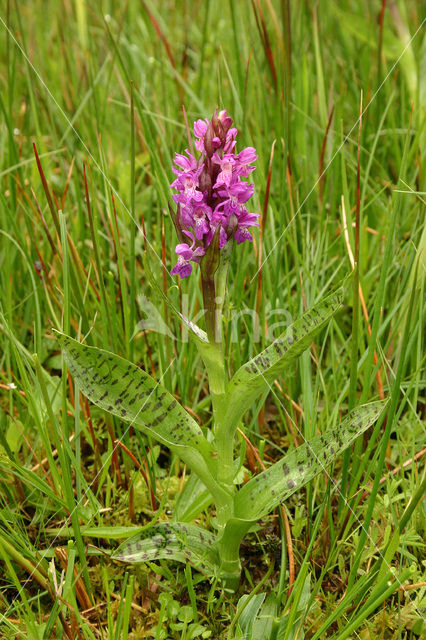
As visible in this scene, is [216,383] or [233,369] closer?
[216,383]

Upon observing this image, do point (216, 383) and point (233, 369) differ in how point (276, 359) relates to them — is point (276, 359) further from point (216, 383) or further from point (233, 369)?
point (233, 369)

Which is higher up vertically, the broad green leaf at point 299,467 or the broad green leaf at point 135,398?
the broad green leaf at point 135,398

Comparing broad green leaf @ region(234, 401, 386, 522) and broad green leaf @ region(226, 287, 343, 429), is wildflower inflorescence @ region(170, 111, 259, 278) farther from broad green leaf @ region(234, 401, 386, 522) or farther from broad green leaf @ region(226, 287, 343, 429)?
broad green leaf @ region(234, 401, 386, 522)

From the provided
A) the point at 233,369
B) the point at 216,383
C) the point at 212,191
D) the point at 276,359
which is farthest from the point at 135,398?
the point at 233,369

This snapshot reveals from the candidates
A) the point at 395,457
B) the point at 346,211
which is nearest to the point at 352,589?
the point at 395,457

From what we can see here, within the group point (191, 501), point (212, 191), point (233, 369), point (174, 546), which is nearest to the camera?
point (212, 191)

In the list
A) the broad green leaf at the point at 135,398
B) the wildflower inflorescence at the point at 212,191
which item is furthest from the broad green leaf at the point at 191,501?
the wildflower inflorescence at the point at 212,191

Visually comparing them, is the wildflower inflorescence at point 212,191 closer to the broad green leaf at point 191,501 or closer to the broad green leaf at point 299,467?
the broad green leaf at point 299,467
